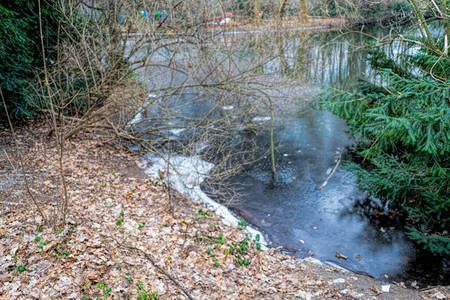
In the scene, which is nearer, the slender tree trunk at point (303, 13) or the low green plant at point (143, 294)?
the low green plant at point (143, 294)

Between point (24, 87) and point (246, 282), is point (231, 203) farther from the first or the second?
point (24, 87)

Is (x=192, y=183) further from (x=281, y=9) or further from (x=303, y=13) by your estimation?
(x=303, y=13)

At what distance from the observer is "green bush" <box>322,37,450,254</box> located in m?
5.87

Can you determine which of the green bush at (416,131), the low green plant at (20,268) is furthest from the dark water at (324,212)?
the low green plant at (20,268)

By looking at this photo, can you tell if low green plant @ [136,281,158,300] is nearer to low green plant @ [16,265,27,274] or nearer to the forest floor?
the forest floor

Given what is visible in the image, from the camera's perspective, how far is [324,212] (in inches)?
362

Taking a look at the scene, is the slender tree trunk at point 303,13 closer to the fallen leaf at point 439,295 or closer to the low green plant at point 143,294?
the fallen leaf at point 439,295

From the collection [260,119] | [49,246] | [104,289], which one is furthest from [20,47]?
[260,119]

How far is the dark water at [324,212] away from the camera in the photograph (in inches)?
294

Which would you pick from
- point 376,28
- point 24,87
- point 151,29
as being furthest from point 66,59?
point 376,28

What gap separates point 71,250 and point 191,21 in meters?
7.75

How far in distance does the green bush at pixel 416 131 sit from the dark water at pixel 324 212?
1.87ft

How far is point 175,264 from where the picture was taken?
580cm

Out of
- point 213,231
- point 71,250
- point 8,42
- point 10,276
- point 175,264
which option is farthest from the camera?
point 8,42
